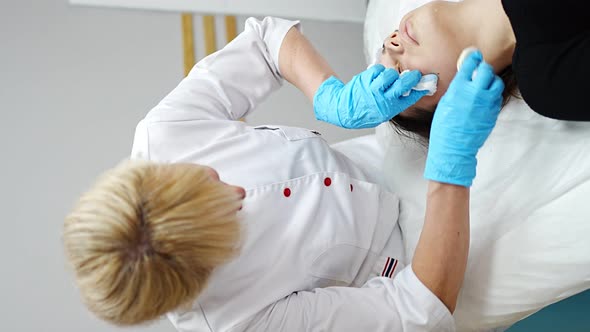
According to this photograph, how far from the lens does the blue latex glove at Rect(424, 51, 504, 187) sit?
835mm

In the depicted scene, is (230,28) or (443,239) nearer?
(443,239)

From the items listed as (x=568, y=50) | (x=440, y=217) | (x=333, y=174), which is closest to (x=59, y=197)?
(x=333, y=174)


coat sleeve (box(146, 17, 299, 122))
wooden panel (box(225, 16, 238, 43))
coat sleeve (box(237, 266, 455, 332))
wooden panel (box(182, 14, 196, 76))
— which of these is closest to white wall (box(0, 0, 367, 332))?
wooden panel (box(182, 14, 196, 76))

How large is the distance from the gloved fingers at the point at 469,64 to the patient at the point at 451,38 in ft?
0.61

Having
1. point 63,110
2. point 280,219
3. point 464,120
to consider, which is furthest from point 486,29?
point 63,110

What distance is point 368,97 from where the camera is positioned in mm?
999

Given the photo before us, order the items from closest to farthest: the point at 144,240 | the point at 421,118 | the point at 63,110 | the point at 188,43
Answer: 1. the point at 144,240
2. the point at 421,118
3. the point at 63,110
4. the point at 188,43

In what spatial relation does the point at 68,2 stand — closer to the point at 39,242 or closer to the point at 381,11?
the point at 39,242

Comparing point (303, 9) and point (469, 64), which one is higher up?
point (469, 64)

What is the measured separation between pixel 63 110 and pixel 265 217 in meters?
1.21

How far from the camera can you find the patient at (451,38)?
3.34 feet

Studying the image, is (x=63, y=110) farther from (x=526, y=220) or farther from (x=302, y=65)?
(x=526, y=220)

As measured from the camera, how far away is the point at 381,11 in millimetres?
1496

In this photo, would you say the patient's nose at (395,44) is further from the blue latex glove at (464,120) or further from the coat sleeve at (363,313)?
the coat sleeve at (363,313)
